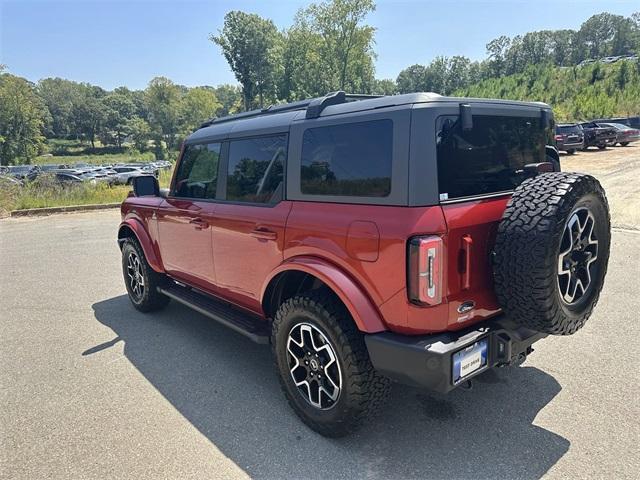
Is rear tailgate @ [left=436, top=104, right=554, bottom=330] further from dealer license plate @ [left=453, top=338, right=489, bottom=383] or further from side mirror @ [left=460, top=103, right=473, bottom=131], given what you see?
dealer license plate @ [left=453, top=338, right=489, bottom=383]

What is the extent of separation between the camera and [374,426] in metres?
2.76

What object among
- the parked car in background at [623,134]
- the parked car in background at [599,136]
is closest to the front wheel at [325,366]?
the parked car in background at [599,136]

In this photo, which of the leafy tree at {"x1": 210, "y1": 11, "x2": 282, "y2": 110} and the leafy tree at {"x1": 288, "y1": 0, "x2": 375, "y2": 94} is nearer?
the leafy tree at {"x1": 288, "y1": 0, "x2": 375, "y2": 94}

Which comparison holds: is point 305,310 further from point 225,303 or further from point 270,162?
point 225,303

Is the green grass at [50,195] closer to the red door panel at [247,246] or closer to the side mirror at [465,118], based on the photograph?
the red door panel at [247,246]

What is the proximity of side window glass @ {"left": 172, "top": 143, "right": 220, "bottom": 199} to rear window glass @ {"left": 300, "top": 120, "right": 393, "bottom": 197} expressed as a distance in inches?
48.2

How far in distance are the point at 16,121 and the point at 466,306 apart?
231 feet

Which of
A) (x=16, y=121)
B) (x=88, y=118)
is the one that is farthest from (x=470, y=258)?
(x=88, y=118)

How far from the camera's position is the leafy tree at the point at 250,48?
53719 millimetres

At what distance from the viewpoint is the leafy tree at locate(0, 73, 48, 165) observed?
55406 mm

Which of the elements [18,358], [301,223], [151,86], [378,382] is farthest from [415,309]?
[151,86]

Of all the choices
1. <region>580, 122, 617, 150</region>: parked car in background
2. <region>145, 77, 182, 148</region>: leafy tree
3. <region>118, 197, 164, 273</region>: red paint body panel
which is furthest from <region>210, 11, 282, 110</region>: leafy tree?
<region>118, 197, 164, 273</region>: red paint body panel

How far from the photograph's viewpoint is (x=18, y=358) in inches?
156

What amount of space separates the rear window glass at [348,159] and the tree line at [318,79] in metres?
38.9
